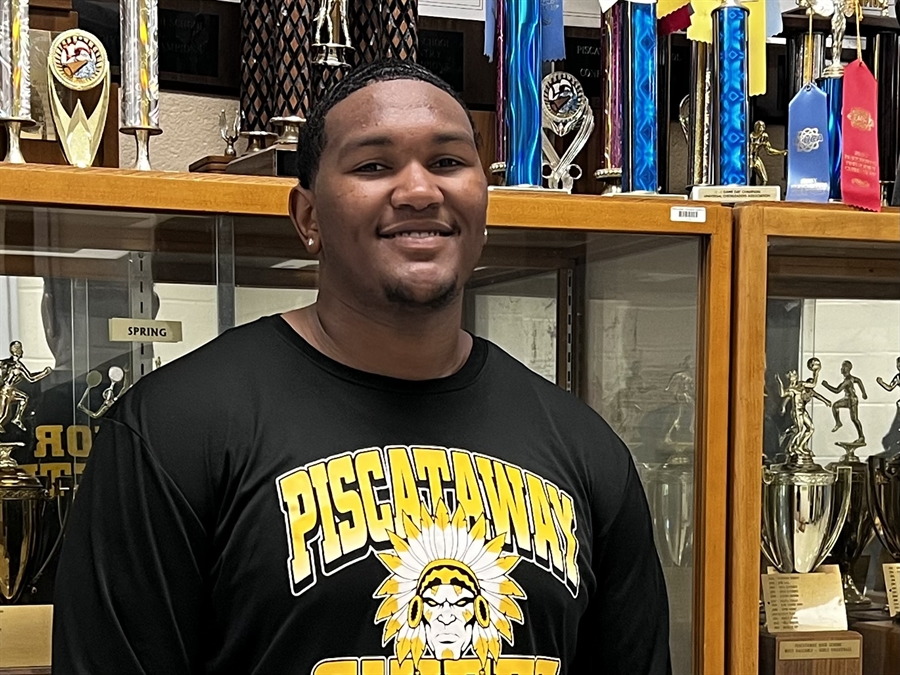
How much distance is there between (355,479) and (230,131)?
2.77ft

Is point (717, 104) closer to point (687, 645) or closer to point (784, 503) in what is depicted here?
point (784, 503)

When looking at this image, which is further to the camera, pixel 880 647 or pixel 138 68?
pixel 880 647

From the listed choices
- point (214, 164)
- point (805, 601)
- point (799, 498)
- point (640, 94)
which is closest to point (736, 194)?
point (640, 94)

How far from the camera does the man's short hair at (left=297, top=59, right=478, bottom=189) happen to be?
1384mm

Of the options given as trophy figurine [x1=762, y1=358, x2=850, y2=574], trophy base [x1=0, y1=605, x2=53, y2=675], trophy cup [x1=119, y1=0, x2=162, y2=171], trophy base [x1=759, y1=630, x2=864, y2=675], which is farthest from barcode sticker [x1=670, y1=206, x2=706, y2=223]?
trophy base [x1=0, y1=605, x2=53, y2=675]

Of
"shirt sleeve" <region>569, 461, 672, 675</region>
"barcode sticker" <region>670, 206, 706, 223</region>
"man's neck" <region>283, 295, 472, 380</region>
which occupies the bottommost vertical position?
"shirt sleeve" <region>569, 461, 672, 675</region>

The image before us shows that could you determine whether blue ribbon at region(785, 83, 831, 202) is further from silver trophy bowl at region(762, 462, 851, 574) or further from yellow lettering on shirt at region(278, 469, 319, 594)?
yellow lettering on shirt at region(278, 469, 319, 594)

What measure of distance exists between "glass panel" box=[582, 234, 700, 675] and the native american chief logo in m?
0.52

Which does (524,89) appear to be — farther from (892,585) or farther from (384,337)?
(892,585)

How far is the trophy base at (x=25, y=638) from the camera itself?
157cm

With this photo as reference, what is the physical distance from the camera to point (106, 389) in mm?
1638

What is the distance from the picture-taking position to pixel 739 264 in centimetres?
176

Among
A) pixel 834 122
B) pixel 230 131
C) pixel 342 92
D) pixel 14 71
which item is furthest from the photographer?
pixel 230 131

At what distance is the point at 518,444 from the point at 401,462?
142 millimetres
